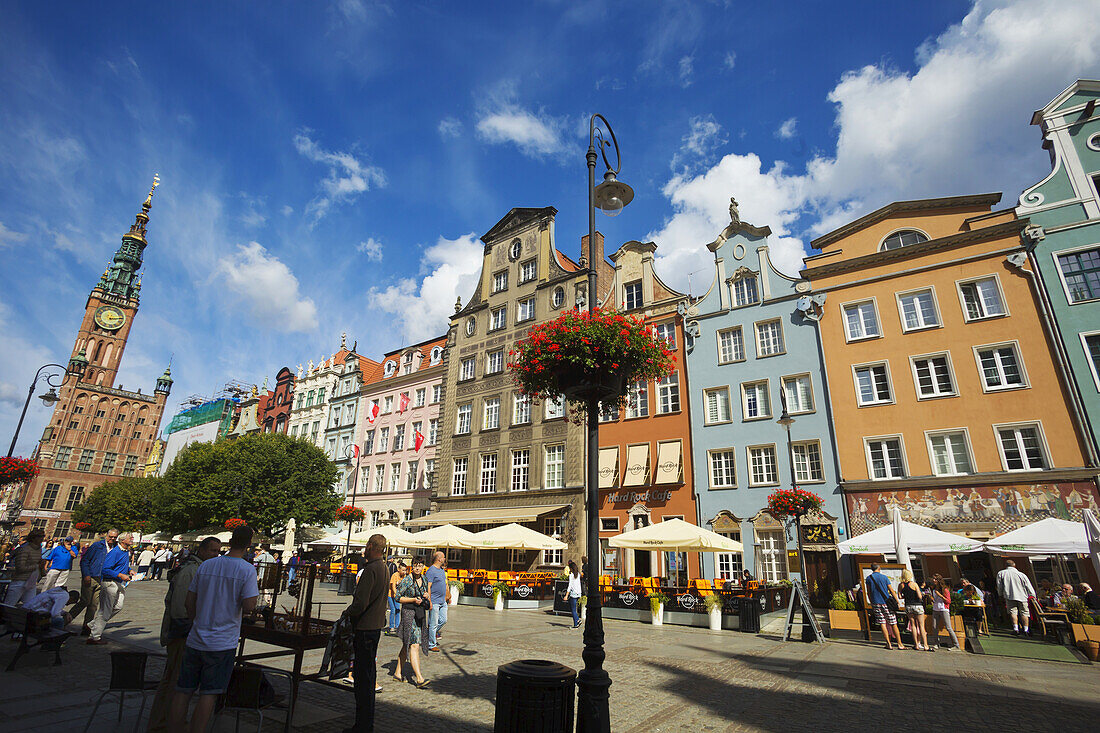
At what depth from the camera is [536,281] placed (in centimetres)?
3422

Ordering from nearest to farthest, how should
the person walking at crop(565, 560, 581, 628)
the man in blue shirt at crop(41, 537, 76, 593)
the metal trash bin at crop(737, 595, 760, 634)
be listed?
the man in blue shirt at crop(41, 537, 76, 593) < the metal trash bin at crop(737, 595, 760, 634) < the person walking at crop(565, 560, 581, 628)

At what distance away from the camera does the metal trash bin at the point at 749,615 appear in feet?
52.5

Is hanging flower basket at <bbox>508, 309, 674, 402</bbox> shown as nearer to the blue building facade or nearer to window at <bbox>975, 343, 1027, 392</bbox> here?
the blue building facade

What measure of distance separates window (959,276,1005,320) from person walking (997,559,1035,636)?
1045 centimetres

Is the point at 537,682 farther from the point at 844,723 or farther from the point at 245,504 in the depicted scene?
the point at 245,504

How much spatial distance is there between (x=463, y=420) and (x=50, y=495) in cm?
7362

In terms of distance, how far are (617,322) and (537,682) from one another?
180 inches

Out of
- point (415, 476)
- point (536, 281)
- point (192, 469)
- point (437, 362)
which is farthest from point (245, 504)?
point (536, 281)

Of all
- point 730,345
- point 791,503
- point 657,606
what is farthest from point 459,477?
point 791,503

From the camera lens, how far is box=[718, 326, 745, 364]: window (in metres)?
26.7

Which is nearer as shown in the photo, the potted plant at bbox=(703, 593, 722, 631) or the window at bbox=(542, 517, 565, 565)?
the potted plant at bbox=(703, 593, 722, 631)

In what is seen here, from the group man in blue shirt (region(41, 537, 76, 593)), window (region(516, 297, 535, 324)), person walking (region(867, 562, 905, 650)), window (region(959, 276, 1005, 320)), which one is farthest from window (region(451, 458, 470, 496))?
window (region(959, 276, 1005, 320))

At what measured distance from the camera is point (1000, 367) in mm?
20797

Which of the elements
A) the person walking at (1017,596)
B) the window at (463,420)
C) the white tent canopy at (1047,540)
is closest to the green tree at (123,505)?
the window at (463,420)
